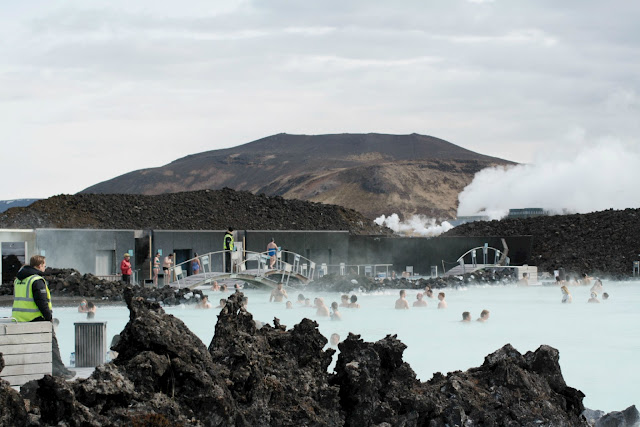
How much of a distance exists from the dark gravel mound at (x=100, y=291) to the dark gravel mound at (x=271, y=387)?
13.3m

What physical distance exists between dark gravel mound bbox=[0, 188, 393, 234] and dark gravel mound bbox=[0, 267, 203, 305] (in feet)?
59.9

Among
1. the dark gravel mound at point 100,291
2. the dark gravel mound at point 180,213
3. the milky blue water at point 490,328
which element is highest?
the dark gravel mound at point 180,213

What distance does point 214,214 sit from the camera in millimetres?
45875

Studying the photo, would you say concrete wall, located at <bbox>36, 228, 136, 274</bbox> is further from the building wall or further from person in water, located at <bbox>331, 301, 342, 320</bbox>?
person in water, located at <bbox>331, 301, 342, 320</bbox>

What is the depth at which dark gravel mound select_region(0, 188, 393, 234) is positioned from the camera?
136ft

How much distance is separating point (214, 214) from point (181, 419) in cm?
3983

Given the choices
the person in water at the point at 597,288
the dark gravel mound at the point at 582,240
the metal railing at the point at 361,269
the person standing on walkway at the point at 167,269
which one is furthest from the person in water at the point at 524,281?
the person standing on walkway at the point at 167,269

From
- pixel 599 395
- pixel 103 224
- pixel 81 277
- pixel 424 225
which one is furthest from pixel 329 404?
pixel 424 225

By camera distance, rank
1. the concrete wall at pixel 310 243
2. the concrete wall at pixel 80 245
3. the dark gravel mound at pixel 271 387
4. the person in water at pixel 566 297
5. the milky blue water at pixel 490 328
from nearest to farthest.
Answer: the dark gravel mound at pixel 271 387 → the milky blue water at pixel 490 328 → the person in water at pixel 566 297 → the concrete wall at pixel 80 245 → the concrete wall at pixel 310 243

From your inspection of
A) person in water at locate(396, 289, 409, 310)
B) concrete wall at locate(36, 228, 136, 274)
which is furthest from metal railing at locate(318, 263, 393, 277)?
person in water at locate(396, 289, 409, 310)

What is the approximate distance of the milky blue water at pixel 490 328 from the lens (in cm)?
1466

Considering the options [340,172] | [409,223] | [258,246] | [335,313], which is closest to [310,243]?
[258,246]

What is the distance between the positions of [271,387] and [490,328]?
43.2 ft

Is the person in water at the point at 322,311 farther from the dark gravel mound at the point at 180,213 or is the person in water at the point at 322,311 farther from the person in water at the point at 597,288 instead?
the dark gravel mound at the point at 180,213
